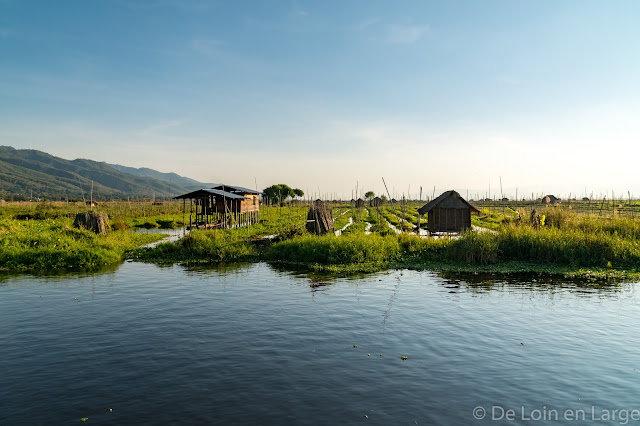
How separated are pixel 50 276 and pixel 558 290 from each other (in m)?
20.1

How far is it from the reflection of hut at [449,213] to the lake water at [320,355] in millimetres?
14909

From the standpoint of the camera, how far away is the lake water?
7.35 metres

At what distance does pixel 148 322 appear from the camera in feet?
40.2

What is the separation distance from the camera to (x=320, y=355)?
31.9 feet

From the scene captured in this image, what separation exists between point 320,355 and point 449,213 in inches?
931

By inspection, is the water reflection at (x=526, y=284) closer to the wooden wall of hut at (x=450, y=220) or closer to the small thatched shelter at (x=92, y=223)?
the wooden wall of hut at (x=450, y=220)

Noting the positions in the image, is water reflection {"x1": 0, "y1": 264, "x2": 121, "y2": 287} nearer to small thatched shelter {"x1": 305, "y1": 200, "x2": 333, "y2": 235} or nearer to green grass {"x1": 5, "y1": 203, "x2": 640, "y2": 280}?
green grass {"x1": 5, "y1": 203, "x2": 640, "y2": 280}

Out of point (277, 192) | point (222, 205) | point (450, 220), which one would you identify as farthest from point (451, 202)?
point (277, 192)

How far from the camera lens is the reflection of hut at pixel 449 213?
30.9 m

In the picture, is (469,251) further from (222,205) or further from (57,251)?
(222,205)

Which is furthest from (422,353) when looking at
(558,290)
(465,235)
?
(465,235)

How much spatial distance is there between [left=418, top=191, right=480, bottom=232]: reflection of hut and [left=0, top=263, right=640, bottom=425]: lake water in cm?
1491

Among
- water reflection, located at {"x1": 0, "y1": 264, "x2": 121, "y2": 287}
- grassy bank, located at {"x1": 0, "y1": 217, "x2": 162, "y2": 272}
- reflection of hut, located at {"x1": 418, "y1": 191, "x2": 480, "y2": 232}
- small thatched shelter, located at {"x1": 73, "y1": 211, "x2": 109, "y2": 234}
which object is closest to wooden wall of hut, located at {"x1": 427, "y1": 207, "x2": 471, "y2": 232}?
reflection of hut, located at {"x1": 418, "y1": 191, "x2": 480, "y2": 232}

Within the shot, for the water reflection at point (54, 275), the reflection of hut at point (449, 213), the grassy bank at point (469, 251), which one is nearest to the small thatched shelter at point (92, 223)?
the grassy bank at point (469, 251)
